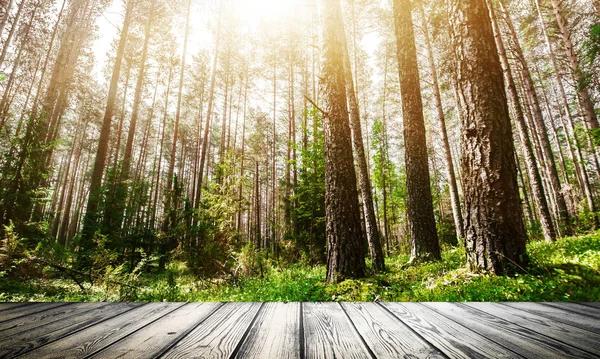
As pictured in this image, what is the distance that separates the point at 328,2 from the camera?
5375mm

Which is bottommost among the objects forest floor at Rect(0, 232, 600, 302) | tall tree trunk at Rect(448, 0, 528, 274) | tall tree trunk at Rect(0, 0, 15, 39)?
forest floor at Rect(0, 232, 600, 302)

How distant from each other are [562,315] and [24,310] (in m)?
3.85

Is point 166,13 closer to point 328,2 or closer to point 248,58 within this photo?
point 248,58

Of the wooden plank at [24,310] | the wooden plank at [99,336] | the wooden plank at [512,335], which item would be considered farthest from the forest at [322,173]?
the wooden plank at [99,336]

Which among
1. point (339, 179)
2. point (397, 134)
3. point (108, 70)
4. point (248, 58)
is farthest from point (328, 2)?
point (108, 70)

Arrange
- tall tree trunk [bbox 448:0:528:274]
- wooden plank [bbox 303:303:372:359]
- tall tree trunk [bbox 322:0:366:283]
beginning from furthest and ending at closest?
tall tree trunk [bbox 322:0:366:283]
tall tree trunk [bbox 448:0:528:274]
wooden plank [bbox 303:303:372:359]

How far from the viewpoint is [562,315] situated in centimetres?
166

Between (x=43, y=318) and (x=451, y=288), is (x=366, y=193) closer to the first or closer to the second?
(x=451, y=288)

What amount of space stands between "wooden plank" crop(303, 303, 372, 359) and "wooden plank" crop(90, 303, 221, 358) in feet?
2.20

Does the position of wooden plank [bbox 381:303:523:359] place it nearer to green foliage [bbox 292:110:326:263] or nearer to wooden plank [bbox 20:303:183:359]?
wooden plank [bbox 20:303:183:359]

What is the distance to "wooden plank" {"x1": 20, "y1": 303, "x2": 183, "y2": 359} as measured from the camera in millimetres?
1106

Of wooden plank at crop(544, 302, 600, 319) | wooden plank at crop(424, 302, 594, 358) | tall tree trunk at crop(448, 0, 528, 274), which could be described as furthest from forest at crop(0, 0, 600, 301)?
wooden plank at crop(424, 302, 594, 358)

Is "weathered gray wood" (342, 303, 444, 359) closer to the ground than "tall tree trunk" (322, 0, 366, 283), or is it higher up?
closer to the ground

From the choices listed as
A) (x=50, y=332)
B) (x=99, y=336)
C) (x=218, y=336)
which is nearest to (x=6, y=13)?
(x=50, y=332)
